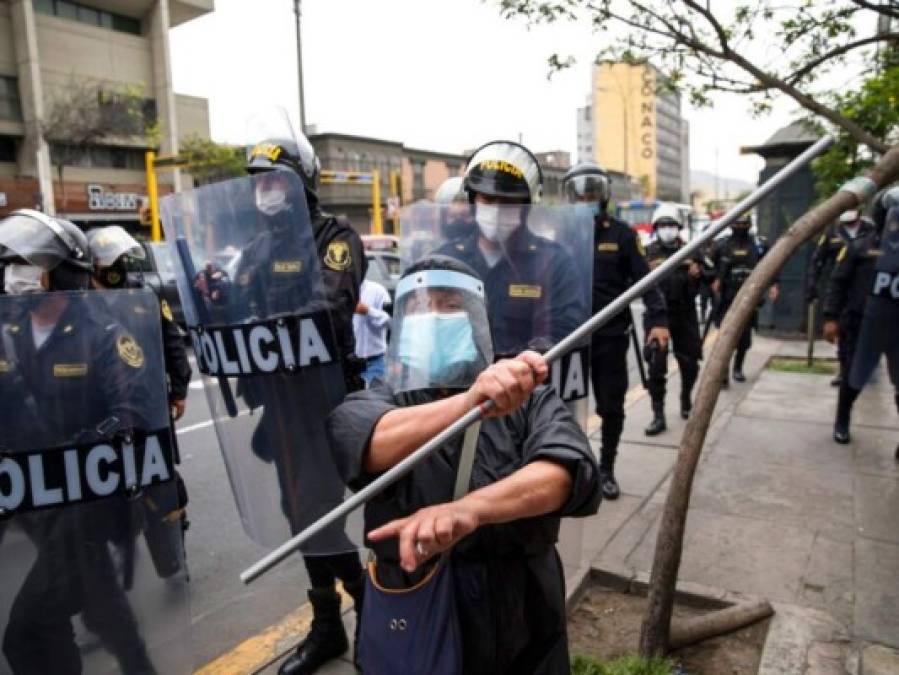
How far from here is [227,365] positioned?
7.98ft

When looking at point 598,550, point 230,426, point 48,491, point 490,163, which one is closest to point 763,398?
point 598,550

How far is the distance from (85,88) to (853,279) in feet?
94.5

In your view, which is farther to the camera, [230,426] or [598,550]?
[598,550]

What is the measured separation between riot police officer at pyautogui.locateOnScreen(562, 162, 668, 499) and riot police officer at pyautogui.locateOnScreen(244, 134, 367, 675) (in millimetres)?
2010

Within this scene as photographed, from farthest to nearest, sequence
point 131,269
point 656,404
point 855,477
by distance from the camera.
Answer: point 656,404 < point 855,477 < point 131,269

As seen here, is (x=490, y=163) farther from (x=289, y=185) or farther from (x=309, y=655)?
(x=309, y=655)

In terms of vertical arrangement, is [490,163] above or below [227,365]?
above

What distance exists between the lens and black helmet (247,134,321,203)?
8.49ft

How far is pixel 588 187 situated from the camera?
430cm

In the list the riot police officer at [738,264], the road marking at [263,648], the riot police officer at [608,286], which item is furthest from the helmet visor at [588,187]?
the riot police officer at [738,264]

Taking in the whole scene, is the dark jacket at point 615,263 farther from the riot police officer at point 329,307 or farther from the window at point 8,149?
the window at point 8,149

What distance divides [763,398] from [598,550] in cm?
398

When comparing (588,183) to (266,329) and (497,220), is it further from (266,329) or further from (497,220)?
(266,329)

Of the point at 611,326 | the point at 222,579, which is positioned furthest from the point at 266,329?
the point at 611,326
